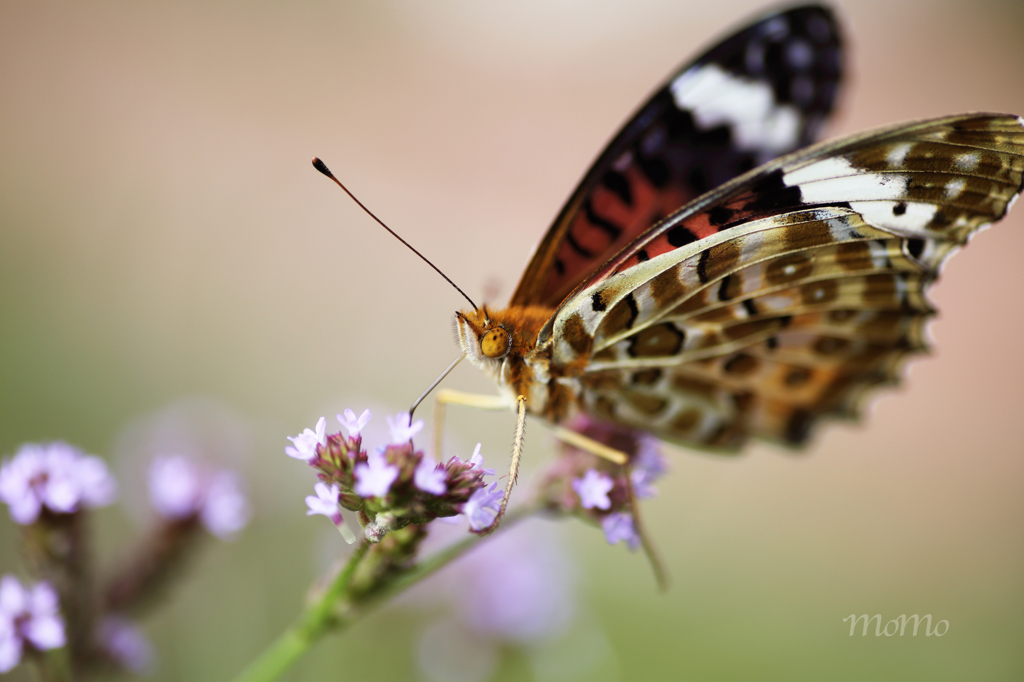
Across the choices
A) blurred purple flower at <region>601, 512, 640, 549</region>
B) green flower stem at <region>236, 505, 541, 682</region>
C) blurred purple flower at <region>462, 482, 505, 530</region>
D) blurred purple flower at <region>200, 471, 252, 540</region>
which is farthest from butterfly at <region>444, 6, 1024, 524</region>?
blurred purple flower at <region>200, 471, 252, 540</region>

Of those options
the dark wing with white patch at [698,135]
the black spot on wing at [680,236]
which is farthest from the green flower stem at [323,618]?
the black spot on wing at [680,236]

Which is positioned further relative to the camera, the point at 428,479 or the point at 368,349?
the point at 368,349

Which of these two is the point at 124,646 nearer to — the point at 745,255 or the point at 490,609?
the point at 490,609

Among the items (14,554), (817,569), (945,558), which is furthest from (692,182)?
(945,558)

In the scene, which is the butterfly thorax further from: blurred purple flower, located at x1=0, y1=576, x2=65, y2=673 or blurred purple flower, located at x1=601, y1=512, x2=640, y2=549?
blurred purple flower, located at x1=0, y1=576, x2=65, y2=673

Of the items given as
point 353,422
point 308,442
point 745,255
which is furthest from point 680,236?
point 308,442

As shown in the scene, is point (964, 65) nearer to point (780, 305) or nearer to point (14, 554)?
point (780, 305)
